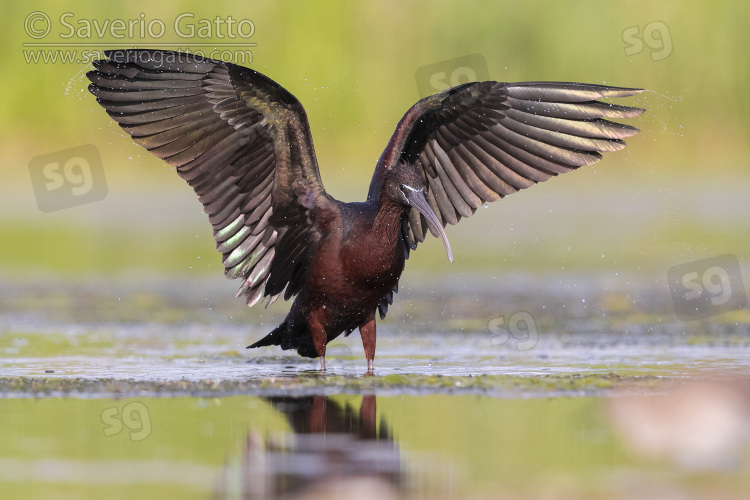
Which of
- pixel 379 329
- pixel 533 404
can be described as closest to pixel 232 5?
pixel 379 329

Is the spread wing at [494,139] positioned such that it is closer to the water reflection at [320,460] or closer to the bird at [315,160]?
the bird at [315,160]

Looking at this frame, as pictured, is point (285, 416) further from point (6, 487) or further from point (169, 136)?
point (169, 136)

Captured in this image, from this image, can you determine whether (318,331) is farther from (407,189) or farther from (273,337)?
(407,189)

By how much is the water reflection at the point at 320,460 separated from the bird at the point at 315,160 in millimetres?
1644

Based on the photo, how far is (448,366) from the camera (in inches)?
345

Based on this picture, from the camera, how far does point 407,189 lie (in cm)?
812

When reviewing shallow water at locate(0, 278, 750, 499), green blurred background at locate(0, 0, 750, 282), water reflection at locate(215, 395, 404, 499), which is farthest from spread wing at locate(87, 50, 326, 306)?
green blurred background at locate(0, 0, 750, 282)

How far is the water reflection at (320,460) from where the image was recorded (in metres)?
5.05

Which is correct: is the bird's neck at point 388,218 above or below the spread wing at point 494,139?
below

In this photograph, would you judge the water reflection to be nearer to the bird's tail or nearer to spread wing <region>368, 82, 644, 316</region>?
the bird's tail

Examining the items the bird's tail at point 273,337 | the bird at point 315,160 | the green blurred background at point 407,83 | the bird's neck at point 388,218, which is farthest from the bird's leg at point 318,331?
the green blurred background at point 407,83

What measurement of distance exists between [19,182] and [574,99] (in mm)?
16918

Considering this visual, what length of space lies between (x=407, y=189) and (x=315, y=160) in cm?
80

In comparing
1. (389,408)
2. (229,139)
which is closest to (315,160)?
(229,139)
